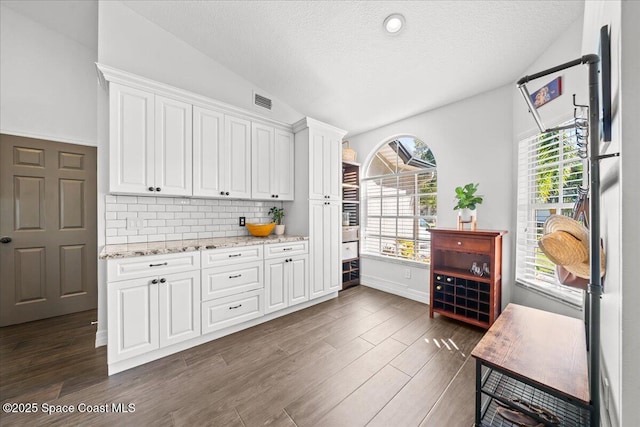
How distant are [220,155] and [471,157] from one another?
3011 mm

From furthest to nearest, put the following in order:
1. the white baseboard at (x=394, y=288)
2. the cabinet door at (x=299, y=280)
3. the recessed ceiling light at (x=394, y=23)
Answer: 1. the white baseboard at (x=394, y=288)
2. the cabinet door at (x=299, y=280)
3. the recessed ceiling light at (x=394, y=23)

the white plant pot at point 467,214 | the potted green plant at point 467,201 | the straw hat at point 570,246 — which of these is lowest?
the straw hat at point 570,246

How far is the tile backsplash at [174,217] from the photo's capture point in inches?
93.7

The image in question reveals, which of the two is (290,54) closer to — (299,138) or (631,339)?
(299,138)

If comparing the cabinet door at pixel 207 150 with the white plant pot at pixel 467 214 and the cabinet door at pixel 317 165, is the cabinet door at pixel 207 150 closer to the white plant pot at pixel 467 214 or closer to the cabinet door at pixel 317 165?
the cabinet door at pixel 317 165

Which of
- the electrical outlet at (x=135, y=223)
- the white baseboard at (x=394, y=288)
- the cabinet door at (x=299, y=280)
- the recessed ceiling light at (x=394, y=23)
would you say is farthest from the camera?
the white baseboard at (x=394, y=288)

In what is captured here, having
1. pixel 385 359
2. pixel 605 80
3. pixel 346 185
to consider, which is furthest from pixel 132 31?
pixel 385 359

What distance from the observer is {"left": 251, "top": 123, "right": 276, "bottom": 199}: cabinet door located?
9.98ft

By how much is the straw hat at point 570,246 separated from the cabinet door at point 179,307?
98.0 inches

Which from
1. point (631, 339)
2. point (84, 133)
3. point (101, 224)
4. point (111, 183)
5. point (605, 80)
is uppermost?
point (84, 133)

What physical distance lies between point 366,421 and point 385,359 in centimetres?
67

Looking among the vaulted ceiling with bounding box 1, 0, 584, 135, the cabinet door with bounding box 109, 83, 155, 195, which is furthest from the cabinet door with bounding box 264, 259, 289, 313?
the vaulted ceiling with bounding box 1, 0, 584, 135

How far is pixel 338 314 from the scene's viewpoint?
9.78ft

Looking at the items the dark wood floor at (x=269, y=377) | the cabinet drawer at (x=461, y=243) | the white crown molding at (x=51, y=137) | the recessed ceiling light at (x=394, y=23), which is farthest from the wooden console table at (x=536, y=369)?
the white crown molding at (x=51, y=137)
